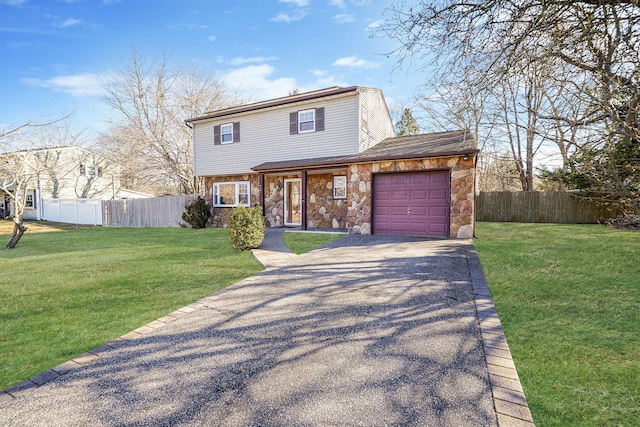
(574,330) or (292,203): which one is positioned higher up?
(292,203)

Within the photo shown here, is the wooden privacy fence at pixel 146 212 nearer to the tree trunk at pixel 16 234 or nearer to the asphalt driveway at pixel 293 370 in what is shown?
the tree trunk at pixel 16 234

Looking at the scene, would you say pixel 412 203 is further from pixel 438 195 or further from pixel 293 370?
pixel 293 370

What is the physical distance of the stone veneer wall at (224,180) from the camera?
14.8 meters

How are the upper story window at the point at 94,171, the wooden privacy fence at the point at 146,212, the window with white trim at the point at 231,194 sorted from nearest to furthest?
the window with white trim at the point at 231,194 < the wooden privacy fence at the point at 146,212 < the upper story window at the point at 94,171

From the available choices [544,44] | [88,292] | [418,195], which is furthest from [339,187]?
[88,292]

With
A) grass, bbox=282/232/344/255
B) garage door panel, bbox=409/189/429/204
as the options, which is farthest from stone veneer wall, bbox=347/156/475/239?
grass, bbox=282/232/344/255

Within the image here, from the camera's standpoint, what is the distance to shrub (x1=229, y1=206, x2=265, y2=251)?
331 inches

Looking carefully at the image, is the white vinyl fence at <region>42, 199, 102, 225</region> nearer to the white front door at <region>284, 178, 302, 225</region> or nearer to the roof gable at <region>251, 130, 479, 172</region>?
the white front door at <region>284, 178, 302, 225</region>

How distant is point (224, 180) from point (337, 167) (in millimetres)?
6542

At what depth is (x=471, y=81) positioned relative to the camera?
465 cm

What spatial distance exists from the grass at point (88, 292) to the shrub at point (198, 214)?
603 cm

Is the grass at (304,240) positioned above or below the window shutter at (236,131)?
below

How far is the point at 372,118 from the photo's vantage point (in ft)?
43.6

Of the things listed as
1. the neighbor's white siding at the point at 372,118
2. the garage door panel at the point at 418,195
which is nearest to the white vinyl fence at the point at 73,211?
the neighbor's white siding at the point at 372,118
